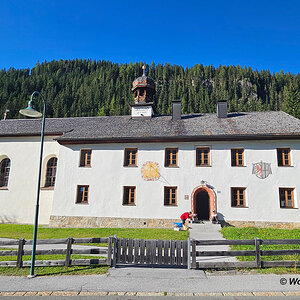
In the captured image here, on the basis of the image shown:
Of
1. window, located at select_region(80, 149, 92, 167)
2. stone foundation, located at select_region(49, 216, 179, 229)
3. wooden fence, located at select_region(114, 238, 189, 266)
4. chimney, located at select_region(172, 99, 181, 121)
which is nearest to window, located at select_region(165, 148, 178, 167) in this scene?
stone foundation, located at select_region(49, 216, 179, 229)

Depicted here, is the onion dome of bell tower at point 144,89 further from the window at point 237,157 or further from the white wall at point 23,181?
the window at point 237,157

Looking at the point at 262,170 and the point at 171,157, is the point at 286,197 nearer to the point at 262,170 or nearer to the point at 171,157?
the point at 262,170

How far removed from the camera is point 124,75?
447 feet

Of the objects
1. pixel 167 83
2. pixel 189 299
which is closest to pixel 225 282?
pixel 189 299

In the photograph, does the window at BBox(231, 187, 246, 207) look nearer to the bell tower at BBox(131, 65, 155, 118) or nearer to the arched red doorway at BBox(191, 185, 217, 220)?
the arched red doorway at BBox(191, 185, 217, 220)

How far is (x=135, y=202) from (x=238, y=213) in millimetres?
7785

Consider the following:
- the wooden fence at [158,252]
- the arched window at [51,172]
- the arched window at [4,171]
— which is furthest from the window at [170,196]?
the arched window at [4,171]

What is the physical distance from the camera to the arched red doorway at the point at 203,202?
17227 millimetres

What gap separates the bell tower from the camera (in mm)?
23844

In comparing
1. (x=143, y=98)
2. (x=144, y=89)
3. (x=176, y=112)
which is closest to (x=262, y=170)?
(x=176, y=112)

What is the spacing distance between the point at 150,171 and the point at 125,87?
111 m

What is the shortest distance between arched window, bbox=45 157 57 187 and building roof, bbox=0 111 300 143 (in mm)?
2566

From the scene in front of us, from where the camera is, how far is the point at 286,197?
16672 millimetres

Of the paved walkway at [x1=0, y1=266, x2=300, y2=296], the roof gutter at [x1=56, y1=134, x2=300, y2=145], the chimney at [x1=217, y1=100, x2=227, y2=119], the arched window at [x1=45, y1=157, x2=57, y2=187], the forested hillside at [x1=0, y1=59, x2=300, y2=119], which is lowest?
the paved walkway at [x1=0, y1=266, x2=300, y2=296]
